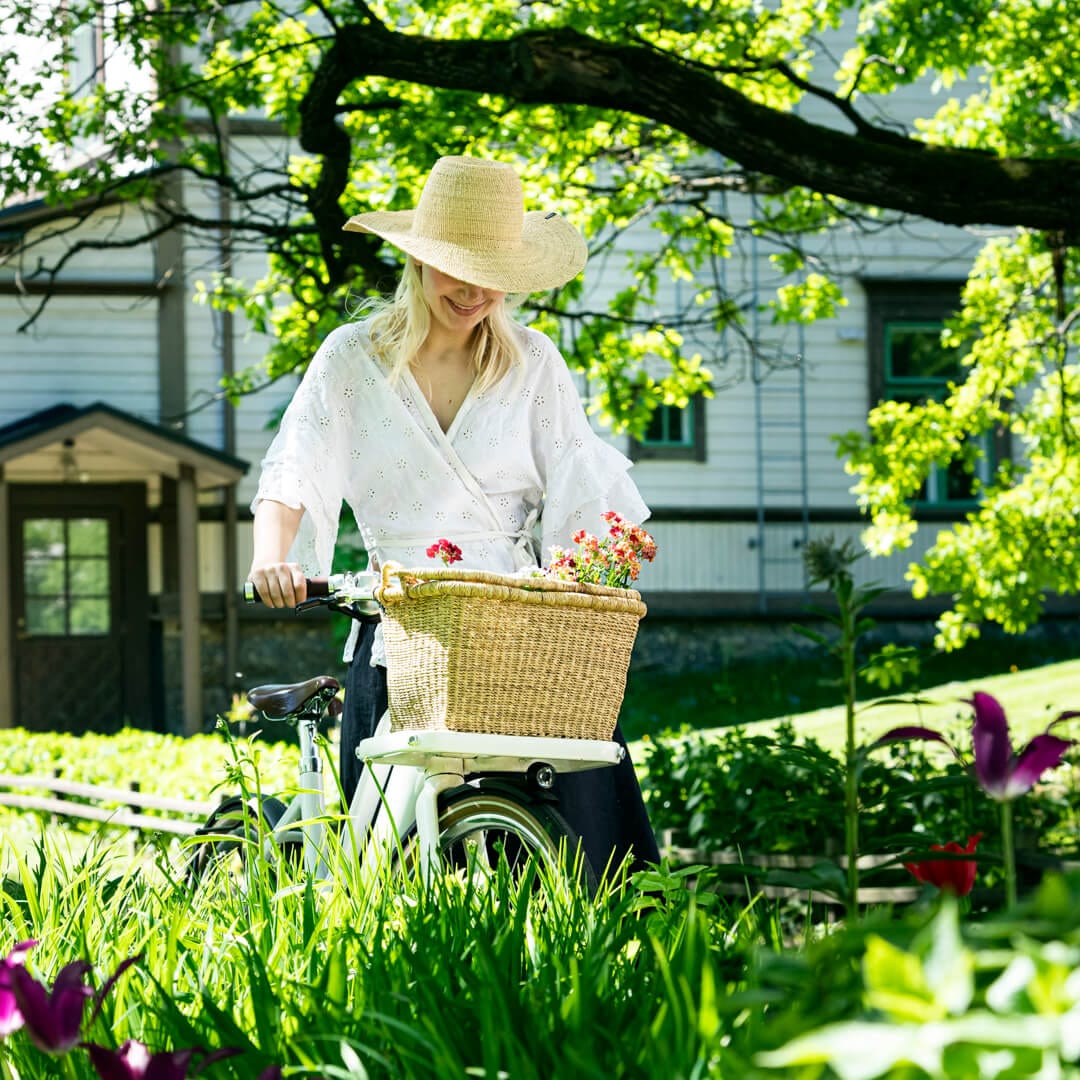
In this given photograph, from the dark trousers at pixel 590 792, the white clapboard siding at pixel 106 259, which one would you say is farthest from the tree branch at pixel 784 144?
the white clapboard siding at pixel 106 259

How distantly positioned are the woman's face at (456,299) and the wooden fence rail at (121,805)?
9.82 ft

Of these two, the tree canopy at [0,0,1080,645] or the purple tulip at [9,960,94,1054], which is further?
the tree canopy at [0,0,1080,645]

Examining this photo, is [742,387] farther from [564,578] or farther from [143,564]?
[564,578]

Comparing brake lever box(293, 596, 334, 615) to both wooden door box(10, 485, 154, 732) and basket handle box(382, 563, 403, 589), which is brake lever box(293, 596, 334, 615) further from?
wooden door box(10, 485, 154, 732)

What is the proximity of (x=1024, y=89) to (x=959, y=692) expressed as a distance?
5.77 metres

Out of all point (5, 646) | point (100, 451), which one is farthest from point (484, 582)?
point (100, 451)

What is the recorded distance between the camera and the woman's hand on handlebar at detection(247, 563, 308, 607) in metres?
3.22

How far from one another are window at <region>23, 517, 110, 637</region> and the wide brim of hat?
1363 centimetres

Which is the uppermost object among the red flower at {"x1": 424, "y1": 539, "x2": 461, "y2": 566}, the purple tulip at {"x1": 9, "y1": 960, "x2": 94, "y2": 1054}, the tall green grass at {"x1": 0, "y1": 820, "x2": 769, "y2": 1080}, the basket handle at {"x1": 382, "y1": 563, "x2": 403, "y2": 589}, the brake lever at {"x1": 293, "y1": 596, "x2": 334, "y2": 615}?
the red flower at {"x1": 424, "y1": 539, "x2": 461, "y2": 566}

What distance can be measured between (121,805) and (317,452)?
4794mm

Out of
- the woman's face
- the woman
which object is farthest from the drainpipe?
the woman's face

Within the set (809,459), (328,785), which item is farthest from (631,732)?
(328,785)

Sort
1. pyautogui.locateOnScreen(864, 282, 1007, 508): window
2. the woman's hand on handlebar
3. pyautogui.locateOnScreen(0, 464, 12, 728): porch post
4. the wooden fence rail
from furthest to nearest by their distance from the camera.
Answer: pyautogui.locateOnScreen(864, 282, 1007, 508): window
pyautogui.locateOnScreen(0, 464, 12, 728): porch post
the wooden fence rail
the woman's hand on handlebar

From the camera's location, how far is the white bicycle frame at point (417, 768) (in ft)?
9.50
